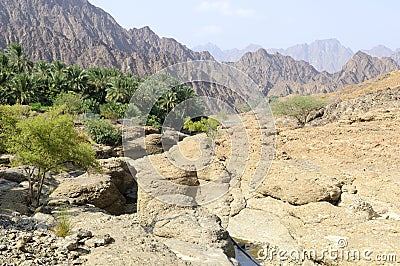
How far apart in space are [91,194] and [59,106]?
5.64 m

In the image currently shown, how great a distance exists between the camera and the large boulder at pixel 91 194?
1636 centimetres

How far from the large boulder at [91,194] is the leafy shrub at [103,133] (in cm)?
1438

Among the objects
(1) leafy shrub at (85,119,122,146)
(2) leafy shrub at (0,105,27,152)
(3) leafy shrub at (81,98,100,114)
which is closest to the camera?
(2) leafy shrub at (0,105,27,152)

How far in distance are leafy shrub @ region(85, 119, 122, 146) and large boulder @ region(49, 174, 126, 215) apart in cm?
1438

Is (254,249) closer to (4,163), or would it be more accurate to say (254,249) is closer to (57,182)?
(57,182)

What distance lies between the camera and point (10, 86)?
128ft

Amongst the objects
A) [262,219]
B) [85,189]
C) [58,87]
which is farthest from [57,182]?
[58,87]

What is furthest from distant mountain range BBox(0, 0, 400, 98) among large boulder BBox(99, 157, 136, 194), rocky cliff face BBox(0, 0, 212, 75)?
large boulder BBox(99, 157, 136, 194)

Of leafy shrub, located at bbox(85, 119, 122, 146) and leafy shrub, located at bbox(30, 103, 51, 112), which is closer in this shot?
leafy shrub, located at bbox(85, 119, 122, 146)

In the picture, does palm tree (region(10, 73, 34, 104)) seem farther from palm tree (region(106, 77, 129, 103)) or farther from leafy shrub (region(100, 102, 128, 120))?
palm tree (region(106, 77, 129, 103))

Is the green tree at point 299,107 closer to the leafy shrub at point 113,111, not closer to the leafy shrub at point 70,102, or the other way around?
the leafy shrub at point 113,111

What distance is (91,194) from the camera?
16.7 m

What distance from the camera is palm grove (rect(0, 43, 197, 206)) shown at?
1483 centimetres

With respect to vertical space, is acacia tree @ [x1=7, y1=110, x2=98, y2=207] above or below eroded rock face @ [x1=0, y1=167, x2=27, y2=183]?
above
